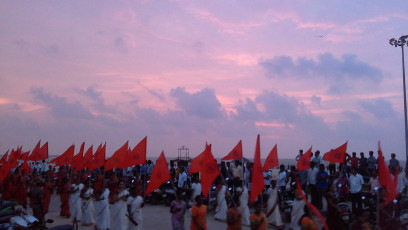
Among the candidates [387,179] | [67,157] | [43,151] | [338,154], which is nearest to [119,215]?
[387,179]

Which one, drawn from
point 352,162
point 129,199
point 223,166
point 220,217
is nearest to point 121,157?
point 129,199

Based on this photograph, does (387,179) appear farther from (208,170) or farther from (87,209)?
(87,209)

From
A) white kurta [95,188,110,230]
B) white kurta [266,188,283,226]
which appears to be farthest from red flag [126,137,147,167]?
white kurta [266,188,283,226]

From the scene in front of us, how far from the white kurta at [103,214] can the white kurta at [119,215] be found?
70 centimetres

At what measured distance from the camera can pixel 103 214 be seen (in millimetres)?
12570

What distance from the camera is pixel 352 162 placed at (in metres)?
18.6

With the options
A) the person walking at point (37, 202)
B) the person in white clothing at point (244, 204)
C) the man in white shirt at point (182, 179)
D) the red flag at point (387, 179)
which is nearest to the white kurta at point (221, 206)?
the person in white clothing at point (244, 204)

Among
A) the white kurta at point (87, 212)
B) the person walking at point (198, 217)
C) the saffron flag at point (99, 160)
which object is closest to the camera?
the person walking at point (198, 217)

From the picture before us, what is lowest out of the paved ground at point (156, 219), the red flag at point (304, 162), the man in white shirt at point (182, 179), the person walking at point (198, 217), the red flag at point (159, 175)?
the paved ground at point (156, 219)

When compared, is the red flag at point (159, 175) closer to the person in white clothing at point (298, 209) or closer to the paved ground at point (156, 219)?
the paved ground at point (156, 219)

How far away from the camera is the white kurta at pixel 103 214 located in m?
12.5

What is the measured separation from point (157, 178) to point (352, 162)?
35.1 ft

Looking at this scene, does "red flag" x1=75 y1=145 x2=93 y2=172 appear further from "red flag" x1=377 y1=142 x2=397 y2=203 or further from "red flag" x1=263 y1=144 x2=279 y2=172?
"red flag" x1=377 y1=142 x2=397 y2=203

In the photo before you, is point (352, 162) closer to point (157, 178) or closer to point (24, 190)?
point (157, 178)
